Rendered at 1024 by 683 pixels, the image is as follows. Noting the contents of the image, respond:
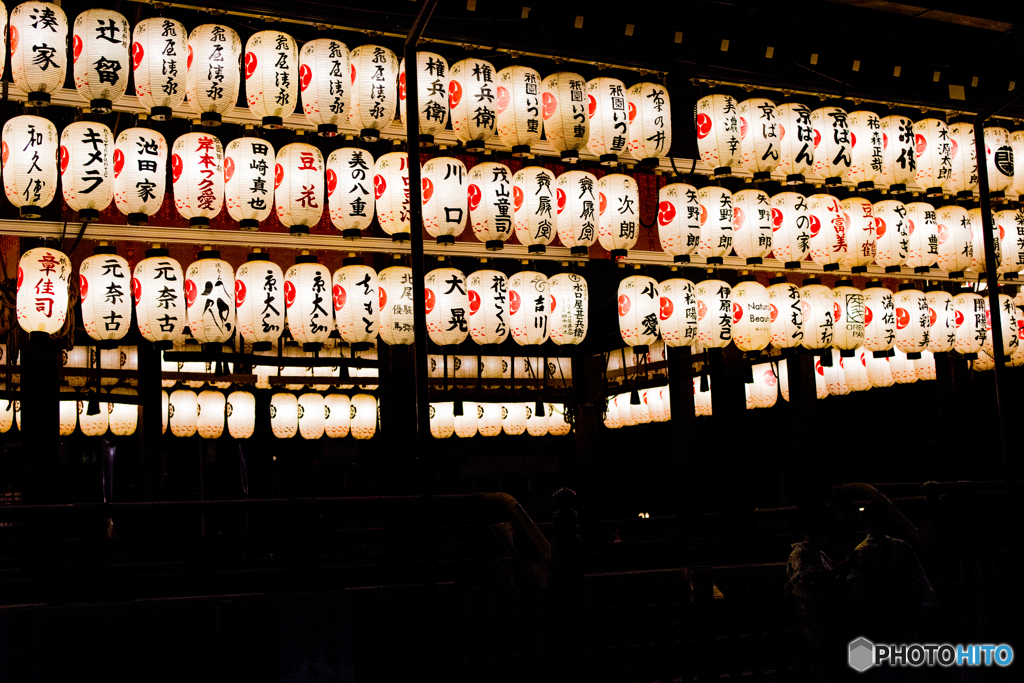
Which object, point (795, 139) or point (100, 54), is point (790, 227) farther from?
point (100, 54)

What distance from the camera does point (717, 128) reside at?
8961 mm

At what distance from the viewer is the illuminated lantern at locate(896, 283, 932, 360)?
10531 mm

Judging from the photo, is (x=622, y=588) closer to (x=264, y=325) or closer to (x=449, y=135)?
(x=264, y=325)

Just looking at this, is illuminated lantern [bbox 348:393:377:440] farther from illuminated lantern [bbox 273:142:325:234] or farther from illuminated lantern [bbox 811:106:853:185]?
illuminated lantern [bbox 811:106:853:185]

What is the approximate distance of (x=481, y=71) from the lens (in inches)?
324

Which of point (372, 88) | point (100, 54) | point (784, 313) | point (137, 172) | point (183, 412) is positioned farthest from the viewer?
point (183, 412)

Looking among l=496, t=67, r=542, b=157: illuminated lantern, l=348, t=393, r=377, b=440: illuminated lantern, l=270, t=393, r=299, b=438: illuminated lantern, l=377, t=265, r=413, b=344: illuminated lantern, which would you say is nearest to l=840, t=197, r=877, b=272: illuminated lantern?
l=496, t=67, r=542, b=157: illuminated lantern

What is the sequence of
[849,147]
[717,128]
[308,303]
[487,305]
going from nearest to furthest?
[308,303] < [487,305] < [717,128] < [849,147]

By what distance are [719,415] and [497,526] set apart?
5597mm

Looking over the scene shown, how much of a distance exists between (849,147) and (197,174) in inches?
267

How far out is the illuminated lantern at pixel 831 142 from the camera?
30.9ft

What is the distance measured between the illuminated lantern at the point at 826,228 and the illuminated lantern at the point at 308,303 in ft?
17.4

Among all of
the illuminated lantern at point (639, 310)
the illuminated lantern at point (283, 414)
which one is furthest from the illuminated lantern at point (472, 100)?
the illuminated lantern at point (283, 414)

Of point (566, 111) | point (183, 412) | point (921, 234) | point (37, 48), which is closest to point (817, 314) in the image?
point (921, 234)
